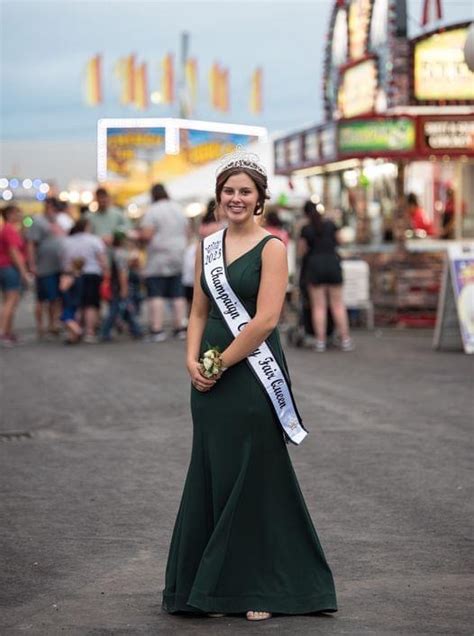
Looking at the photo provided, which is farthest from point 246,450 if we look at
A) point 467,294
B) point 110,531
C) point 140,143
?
point 140,143

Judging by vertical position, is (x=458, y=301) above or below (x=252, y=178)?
below

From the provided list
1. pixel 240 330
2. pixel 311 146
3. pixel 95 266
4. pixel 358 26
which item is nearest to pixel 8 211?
pixel 95 266

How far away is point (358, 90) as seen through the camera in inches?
931

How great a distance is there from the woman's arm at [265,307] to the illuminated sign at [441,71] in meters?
16.2

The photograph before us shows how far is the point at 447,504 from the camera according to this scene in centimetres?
761

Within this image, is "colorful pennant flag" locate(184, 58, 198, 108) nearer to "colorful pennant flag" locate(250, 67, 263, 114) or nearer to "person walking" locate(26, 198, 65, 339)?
"colorful pennant flag" locate(250, 67, 263, 114)

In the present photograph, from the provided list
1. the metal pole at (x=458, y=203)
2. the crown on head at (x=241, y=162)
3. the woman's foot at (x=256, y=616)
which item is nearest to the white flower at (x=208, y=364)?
the crown on head at (x=241, y=162)

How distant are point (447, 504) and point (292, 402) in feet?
7.06

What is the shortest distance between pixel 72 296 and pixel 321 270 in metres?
3.48

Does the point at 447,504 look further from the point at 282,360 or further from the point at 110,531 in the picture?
the point at 282,360

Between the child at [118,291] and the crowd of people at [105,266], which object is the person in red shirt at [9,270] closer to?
the crowd of people at [105,266]

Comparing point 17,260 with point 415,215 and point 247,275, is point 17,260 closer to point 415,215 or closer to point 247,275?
point 415,215

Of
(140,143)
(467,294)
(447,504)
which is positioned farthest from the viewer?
(140,143)

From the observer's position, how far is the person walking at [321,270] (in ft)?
53.4
